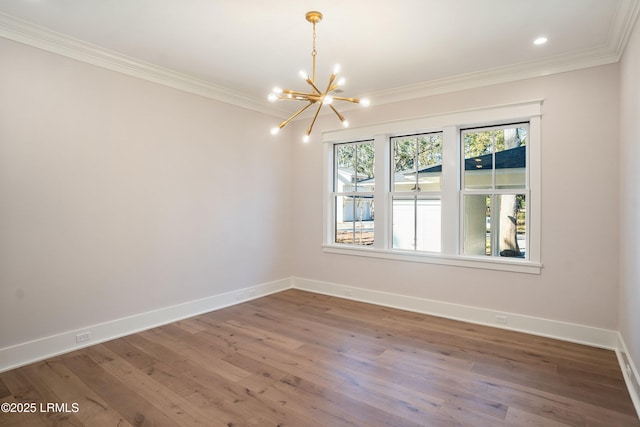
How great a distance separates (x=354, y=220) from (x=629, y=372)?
11.1 ft

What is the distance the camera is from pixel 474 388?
260cm

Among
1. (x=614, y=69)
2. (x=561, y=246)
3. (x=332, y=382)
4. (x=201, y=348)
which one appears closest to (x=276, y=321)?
(x=201, y=348)

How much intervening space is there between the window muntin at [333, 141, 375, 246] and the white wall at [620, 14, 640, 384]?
2.73 m

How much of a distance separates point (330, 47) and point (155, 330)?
11.4 feet

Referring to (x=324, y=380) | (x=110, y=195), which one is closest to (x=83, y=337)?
(x=110, y=195)

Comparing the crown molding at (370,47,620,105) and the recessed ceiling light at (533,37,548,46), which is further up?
the recessed ceiling light at (533,37,548,46)

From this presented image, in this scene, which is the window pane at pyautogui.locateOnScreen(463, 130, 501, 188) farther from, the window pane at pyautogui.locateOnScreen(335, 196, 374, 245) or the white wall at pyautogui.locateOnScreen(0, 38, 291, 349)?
the white wall at pyautogui.locateOnScreen(0, 38, 291, 349)

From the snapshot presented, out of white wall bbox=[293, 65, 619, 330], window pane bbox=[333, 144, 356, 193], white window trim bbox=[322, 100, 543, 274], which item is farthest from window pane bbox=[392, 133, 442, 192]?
window pane bbox=[333, 144, 356, 193]

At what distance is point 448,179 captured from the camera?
4.25 m

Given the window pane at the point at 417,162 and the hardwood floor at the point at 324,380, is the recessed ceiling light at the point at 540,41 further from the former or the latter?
the hardwood floor at the point at 324,380

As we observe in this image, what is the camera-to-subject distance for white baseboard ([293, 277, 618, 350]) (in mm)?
3381

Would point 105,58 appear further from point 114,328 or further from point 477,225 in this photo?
point 477,225

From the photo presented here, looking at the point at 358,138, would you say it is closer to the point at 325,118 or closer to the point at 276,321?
the point at 325,118

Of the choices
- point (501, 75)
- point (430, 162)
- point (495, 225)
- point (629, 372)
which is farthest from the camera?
point (430, 162)
